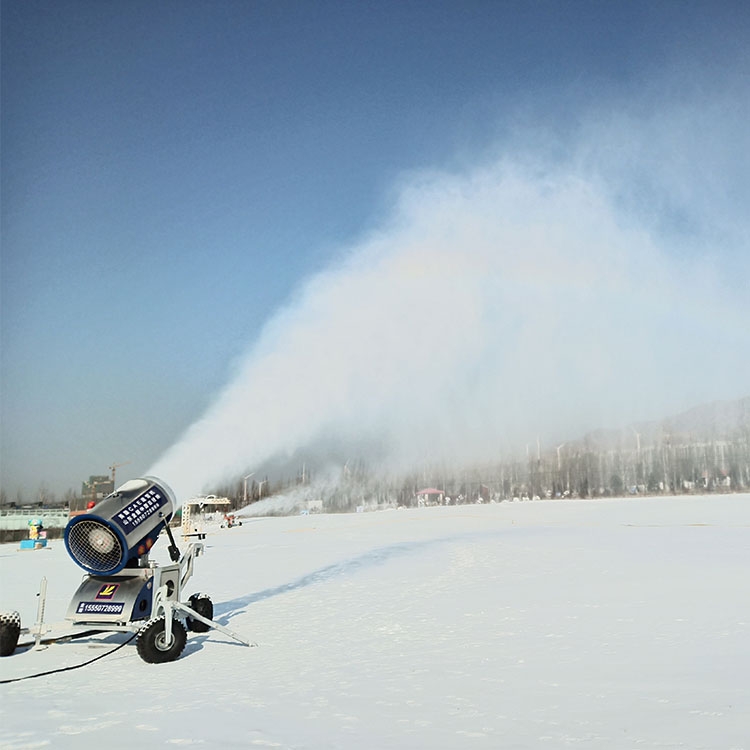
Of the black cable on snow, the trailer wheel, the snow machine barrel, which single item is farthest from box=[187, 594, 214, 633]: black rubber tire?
the trailer wheel

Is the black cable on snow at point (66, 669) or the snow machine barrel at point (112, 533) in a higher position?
the snow machine barrel at point (112, 533)

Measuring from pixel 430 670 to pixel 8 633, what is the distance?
20.3ft

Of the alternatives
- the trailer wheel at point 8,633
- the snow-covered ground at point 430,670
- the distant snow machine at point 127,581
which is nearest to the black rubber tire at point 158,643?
the distant snow machine at point 127,581

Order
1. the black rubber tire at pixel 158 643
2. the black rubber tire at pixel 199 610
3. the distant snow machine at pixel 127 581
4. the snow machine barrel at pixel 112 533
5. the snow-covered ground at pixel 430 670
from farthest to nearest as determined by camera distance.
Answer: the black rubber tire at pixel 199 610 → the snow machine barrel at pixel 112 533 → the distant snow machine at pixel 127 581 → the black rubber tire at pixel 158 643 → the snow-covered ground at pixel 430 670

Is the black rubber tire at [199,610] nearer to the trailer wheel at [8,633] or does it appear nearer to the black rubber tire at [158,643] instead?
the black rubber tire at [158,643]

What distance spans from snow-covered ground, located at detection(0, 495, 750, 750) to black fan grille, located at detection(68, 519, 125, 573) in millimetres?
1187

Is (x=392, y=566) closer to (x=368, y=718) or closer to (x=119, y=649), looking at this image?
(x=119, y=649)

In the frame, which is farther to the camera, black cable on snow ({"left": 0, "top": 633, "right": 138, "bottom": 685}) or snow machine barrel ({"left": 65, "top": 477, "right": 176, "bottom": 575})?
snow machine barrel ({"left": 65, "top": 477, "right": 176, "bottom": 575})

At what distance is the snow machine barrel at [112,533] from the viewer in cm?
1036

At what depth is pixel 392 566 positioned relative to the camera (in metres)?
21.5

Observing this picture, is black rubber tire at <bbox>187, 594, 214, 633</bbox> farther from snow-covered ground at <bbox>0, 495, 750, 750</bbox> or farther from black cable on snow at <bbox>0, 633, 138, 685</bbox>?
black cable on snow at <bbox>0, 633, 138, 685</bbox>

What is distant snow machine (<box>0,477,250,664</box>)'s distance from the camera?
384 inches

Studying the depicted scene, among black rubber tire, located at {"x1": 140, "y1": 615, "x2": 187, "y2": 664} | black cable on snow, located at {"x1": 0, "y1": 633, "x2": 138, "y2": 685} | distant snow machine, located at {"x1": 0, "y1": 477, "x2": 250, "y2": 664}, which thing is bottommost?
black cable on snow, located at {"x1": 0, "y1": 633, "x2": 138, "y2": 685}

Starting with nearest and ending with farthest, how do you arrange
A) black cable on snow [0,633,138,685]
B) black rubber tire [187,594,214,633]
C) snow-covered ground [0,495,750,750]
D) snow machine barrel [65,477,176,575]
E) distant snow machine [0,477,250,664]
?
snow-covered ground [0,495,750,750], black cable on snow [0,633,138,685], distant snow machine [0,477,250,664], snow machine barrel [65,477,176,575], black rubber tire [187,594,214,633]
